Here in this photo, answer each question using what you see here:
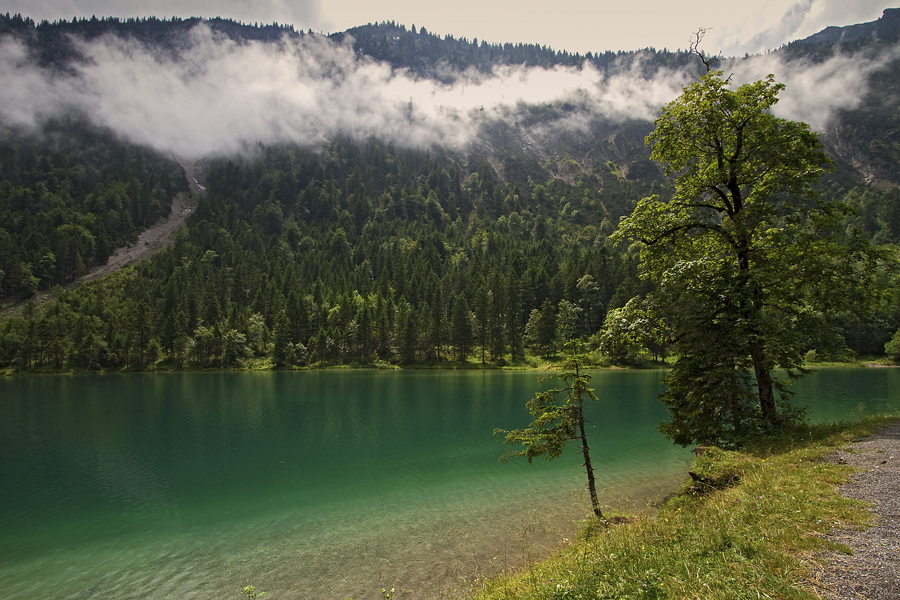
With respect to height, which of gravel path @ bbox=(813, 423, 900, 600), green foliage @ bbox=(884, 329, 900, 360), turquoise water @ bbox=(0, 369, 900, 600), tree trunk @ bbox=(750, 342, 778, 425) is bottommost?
turquoise water @ bbox=(0, 369, 900, 600)

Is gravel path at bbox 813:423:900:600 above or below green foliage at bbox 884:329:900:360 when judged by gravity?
above

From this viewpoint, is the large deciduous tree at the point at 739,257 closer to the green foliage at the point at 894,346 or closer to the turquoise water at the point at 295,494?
the turquoise water at the point at 295,494

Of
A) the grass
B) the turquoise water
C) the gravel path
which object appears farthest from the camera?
the turquoise water

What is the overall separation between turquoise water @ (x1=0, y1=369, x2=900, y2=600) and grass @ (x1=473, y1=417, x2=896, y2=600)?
257 inches

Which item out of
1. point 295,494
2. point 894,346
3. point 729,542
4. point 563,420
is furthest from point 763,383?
point 894,346

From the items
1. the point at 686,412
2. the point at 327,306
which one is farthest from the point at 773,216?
the point at 327,306

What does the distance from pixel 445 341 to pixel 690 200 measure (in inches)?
3834

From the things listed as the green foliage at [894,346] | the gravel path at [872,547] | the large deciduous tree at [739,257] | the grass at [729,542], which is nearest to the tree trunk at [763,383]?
the large deciduous tree at [739,257]

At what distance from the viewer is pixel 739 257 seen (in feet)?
51.6

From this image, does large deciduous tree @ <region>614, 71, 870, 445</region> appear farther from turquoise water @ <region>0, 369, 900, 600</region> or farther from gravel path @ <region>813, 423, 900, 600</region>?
turquoise water @ <region>0, 369, 900, 600</region>

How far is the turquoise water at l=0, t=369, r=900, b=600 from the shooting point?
51.6 feet

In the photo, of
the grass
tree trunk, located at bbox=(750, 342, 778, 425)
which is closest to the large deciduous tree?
tree trunk, located at bbox=(750, 342, 778, 425)

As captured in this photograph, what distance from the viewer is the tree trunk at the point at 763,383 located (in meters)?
14.6

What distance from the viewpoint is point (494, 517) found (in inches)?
765
